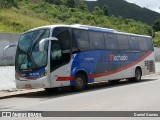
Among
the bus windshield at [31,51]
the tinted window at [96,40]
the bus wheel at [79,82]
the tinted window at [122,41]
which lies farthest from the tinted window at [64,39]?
the tinted window at [122,41]

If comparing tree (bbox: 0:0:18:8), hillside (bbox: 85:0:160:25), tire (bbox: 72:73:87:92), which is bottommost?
tire (bbox: 72:73:87:92)

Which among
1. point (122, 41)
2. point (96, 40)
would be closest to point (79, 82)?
point (96, 40)

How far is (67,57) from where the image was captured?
54.4 ft

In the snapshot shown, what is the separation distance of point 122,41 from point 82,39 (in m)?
4.57

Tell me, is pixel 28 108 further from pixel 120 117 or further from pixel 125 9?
pixel 125 9

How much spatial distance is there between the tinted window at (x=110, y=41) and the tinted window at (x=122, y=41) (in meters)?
0.55

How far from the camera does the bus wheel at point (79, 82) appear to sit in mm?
17172

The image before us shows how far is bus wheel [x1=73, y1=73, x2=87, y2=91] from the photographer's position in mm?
17172

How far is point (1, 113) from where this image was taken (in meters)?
11.0

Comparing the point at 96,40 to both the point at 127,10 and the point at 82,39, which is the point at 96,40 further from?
the point at 127,10

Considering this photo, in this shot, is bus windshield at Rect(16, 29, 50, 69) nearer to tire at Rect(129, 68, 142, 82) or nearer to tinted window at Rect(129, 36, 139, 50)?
tinted window at Rect(129, 36, 139, 50)

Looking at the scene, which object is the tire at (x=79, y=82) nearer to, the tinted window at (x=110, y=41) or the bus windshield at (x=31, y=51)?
the bus windshield at (x=31, y=51)

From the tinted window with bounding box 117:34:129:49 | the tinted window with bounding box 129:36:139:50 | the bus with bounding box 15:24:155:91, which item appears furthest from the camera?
the tinted window with bounding box 129:36:139:50

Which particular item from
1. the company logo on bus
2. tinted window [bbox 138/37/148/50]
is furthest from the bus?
tinted window [bbox 138/37/148/50]
